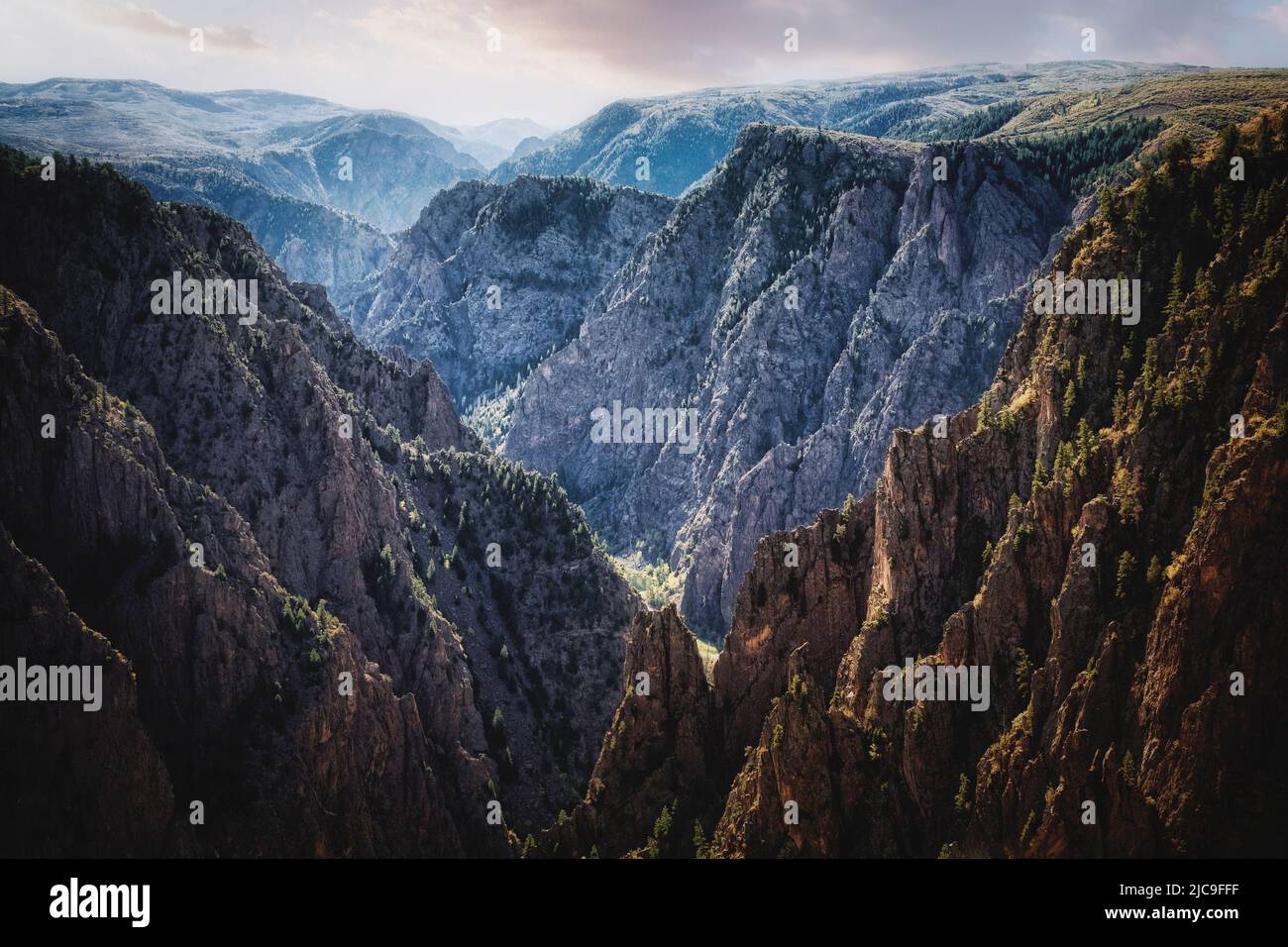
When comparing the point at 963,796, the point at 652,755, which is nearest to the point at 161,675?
the point at 652,755

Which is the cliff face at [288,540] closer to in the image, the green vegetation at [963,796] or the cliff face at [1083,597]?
the cliff face at [1083,597]

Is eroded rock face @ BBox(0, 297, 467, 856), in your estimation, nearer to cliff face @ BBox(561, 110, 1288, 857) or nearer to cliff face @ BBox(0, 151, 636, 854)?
cliff face @ BBox(0, 151, 636, 854)

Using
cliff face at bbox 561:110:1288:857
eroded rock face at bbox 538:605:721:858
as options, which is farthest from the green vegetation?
eroded rock face at bbox 538:605:721:858

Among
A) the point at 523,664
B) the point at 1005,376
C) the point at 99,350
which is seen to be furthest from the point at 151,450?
the point at 1005,376

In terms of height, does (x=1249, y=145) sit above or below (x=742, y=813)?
above

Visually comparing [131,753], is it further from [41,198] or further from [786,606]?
[41,198]

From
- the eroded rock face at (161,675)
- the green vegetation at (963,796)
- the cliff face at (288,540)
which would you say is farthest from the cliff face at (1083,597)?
the cliff face at (288,540)
